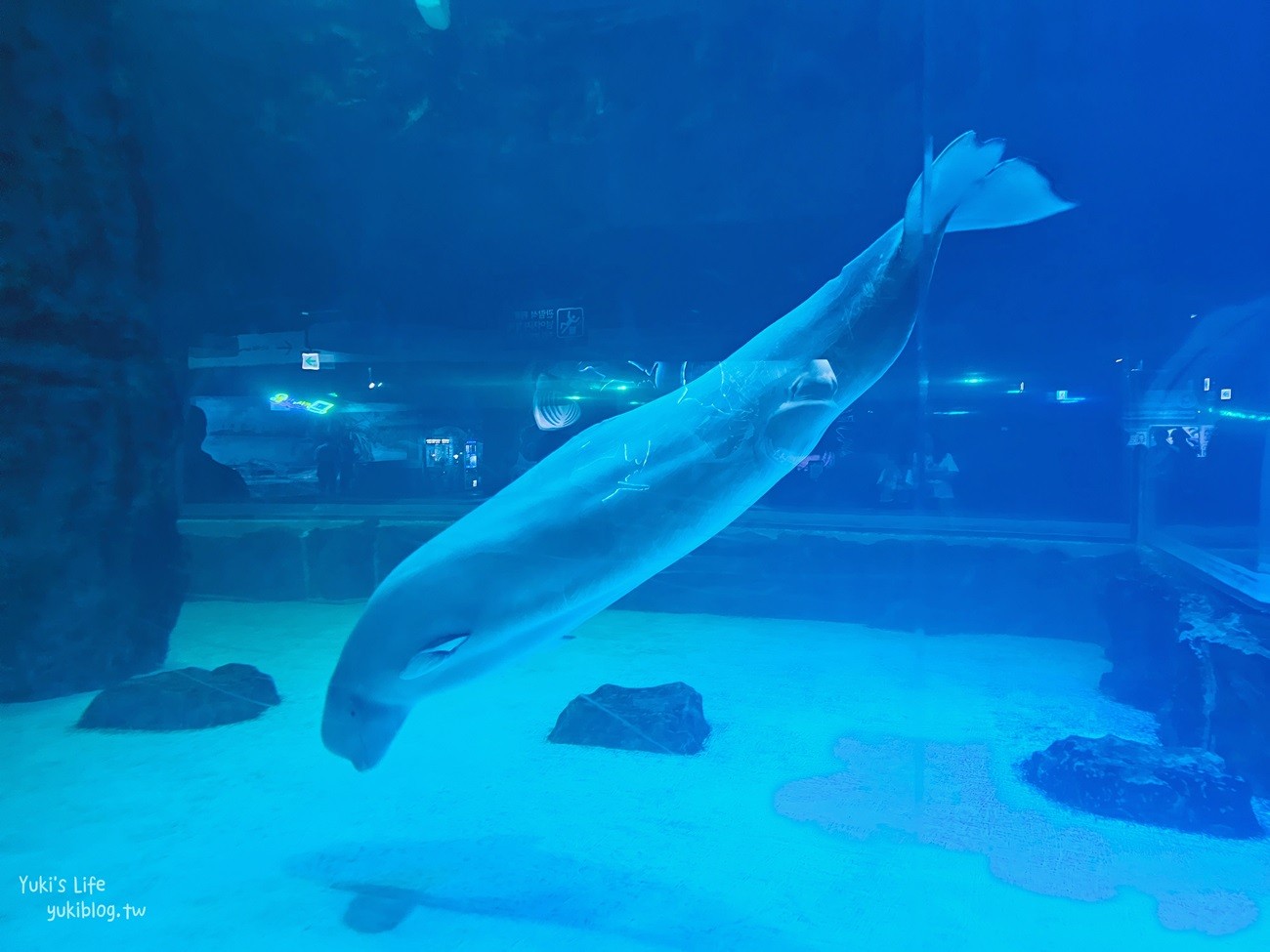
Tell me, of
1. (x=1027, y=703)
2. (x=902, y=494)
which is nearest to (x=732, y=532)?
(x=902, y=494)

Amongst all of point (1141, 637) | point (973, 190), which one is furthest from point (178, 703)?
point (1141, 637)

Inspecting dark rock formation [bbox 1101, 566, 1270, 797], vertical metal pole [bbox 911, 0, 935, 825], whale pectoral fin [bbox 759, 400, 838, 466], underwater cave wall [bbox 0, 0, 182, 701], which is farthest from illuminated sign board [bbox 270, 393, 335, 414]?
dark rock formation [bbox 1101, 566, 1270, 797]

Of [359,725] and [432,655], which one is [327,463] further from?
[432,655]

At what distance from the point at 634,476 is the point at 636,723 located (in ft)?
8.10

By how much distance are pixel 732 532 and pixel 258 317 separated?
254 inches

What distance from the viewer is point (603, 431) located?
9.93 feet

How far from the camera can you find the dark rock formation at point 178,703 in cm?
496

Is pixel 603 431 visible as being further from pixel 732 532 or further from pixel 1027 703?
pixel 732 532

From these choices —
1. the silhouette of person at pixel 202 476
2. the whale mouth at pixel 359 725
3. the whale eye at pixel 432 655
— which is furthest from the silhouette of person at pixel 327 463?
the whale eye at pixel 432 655

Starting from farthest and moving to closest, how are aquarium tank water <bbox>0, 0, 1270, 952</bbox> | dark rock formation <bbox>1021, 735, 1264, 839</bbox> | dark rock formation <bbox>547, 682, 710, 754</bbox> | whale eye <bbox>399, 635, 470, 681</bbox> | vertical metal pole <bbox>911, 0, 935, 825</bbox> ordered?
dark rock formation <bbox>547, 682, 710, 754</bbox> → dark rock formation <bbox>1021, 735, 1264, 839</bbox> → vertical metal pole <bbox>911, 0, 935, 825</bbox> → aquarium tank water <bbox>0, 0, 1270, 952</bbox> → whale eye <bbox>399, 635, 470, 681</bbox>

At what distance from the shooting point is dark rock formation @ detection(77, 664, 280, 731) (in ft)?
16.3

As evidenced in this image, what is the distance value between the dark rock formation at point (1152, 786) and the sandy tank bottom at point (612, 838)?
0.13 metres

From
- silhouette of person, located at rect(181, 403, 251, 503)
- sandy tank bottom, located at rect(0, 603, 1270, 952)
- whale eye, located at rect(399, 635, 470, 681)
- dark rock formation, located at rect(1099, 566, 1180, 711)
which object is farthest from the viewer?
silhouette of person, located at rect(181, 403, 251, 503)

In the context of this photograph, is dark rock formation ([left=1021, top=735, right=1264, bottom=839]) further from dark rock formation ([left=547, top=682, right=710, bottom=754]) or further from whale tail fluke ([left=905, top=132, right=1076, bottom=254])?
whale tail fluke ([left=905, top=132, right=1076, bottom=254])
